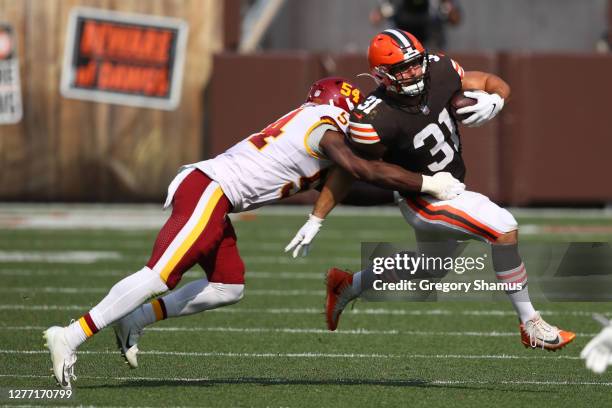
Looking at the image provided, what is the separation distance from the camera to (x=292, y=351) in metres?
5.94

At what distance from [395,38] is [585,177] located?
762cm

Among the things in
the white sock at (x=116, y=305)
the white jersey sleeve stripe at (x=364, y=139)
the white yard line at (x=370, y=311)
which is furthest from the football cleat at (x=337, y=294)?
the white yard line at (x=370, y=311)

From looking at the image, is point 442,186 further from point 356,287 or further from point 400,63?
point 356,287

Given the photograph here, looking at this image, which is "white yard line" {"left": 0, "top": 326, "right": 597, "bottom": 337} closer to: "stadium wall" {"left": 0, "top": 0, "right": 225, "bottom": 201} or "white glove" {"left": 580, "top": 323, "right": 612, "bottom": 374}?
"white glove" {"left": 580, "top": 323, "right": 612, "bottom": 374}

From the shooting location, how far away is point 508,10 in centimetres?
1664

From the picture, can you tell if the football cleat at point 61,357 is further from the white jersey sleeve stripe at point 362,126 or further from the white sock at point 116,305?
the white jersey sleeve stripe at point 362,126

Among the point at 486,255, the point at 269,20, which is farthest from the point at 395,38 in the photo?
the point at 269,20

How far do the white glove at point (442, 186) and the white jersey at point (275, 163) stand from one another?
0.41m

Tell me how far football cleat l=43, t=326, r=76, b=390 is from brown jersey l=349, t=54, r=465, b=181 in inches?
55.8

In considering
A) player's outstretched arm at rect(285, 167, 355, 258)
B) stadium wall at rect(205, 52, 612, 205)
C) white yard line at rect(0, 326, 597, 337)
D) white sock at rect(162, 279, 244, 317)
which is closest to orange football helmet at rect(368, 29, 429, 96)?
player's outstretched arm at rect(285, 167, 355, 258)

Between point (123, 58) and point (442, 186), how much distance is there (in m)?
8.40

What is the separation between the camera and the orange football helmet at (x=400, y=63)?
17.1ft

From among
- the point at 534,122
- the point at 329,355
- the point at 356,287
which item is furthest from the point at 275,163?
the point at 534,122

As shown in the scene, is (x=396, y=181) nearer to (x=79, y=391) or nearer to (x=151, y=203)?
(x=79, y=391)
